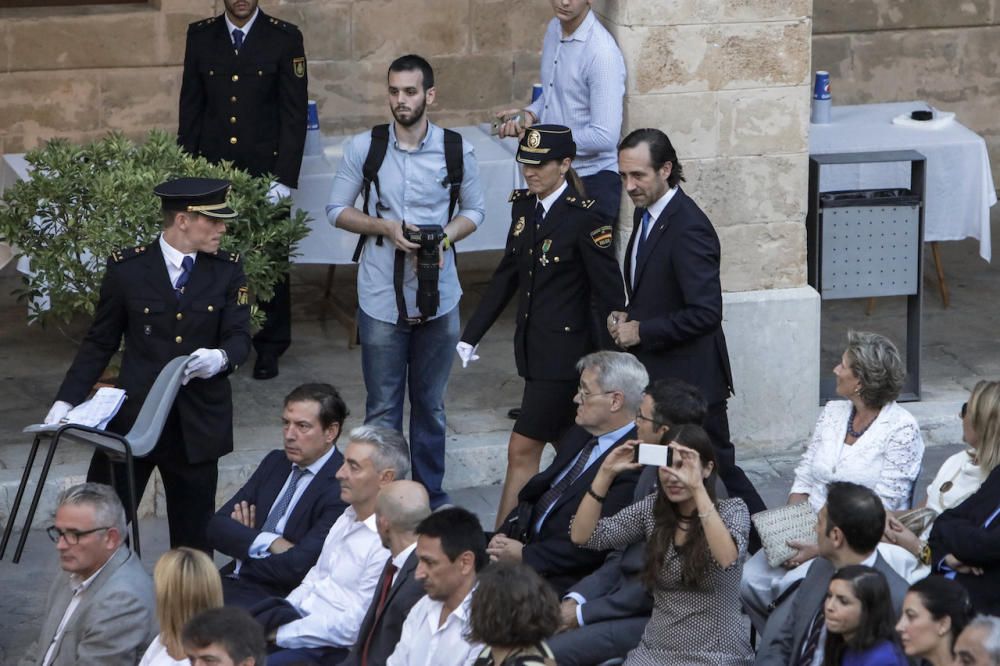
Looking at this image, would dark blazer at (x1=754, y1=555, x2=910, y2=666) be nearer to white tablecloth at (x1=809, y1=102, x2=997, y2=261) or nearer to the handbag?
the handbag

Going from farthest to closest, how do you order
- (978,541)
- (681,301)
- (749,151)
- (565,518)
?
(749,151)
(681,301)
(565,518)
(978,541)

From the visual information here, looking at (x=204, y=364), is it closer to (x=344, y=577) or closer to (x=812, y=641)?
(x=344, y=577)

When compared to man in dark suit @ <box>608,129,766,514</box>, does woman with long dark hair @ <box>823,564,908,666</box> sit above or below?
below

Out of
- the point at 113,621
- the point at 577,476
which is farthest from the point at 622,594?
the point at 113,621

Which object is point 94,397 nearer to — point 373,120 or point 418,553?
point 418,553

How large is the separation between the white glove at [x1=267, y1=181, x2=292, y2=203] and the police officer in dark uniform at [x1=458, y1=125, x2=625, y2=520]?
165cm

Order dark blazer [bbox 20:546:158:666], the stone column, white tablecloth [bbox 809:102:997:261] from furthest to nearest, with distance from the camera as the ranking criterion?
white tablecloth [bbox 809:102:997:261] < the stone column < dark blazer [bbox 20:546:158:666]

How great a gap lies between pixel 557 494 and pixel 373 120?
5.52 metres

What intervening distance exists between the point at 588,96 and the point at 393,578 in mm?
2798

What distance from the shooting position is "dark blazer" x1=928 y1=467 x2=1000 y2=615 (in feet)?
16.8

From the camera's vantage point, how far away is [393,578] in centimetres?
539

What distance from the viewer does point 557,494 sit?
584cm

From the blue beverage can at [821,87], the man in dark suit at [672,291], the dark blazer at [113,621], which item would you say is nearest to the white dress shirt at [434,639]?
the dark blazer at [113,621]

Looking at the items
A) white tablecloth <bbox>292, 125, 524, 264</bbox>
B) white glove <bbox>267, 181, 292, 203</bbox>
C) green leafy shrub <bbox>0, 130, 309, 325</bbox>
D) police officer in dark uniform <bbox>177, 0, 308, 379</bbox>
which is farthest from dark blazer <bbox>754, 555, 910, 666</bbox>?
police officer in dark uniform <bbox>177, 0, 308, 379</bbox>
